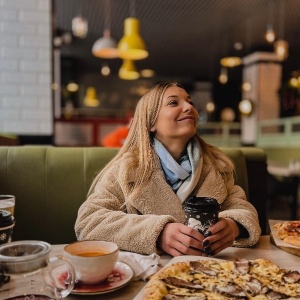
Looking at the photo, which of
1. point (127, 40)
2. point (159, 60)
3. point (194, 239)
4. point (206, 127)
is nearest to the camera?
point (194, 239)

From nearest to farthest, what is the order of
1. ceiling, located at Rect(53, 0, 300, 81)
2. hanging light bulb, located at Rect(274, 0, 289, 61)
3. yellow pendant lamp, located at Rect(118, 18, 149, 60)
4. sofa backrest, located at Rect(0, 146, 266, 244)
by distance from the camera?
sofa backrest, located at Rect(0, 146, 266, 244) < yellow pendant lamp, located at Rect(118, 18, 149, 60) < hanging light bulb, located at Rect(274, 0, 289, 61) < ceiling, located at Rect(53, 0, 300, 81)

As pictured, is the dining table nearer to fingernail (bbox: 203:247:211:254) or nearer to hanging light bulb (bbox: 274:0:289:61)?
fingernail (bbox: 203:247:211:254)

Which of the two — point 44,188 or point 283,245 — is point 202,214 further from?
point 44,188

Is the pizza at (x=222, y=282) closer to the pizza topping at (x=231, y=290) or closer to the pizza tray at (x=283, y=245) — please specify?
the pizza topping at (x=231, y=290)

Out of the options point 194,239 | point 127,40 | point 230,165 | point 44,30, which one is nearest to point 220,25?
point 127,40

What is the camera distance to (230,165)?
1.61 m

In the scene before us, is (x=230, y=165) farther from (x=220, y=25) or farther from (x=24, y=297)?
(x=220, y=25)

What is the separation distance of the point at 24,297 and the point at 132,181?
2.43 feet

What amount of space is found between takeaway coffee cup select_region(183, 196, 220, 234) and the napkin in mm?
153

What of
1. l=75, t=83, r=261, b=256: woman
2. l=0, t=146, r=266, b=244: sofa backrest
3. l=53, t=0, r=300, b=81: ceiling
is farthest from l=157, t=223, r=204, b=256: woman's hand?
l=53, t=0, r=300, b=81: ceiling

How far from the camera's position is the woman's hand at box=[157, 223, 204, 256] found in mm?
1019

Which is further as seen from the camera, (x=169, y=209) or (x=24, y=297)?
(x=169, y=209)

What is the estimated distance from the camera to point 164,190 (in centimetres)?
142

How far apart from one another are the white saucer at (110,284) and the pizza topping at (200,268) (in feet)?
0.52
